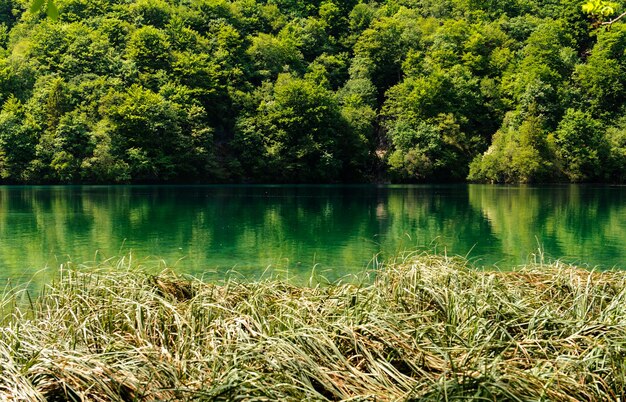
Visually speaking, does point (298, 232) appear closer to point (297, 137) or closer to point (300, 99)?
point (297, 137)

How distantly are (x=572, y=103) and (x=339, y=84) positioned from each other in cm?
2691

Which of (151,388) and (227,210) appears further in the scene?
(227,210)

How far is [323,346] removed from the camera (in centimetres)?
390

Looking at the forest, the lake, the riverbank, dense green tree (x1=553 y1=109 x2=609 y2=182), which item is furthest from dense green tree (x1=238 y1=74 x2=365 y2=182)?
the riverbank

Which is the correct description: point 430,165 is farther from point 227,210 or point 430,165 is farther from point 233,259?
point 233,259

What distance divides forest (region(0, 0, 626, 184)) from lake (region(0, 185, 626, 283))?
20.2m

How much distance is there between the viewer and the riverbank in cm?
330

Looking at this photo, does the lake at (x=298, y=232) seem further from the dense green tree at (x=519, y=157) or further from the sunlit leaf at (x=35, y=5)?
the dense green tree at (x=519, y=157)

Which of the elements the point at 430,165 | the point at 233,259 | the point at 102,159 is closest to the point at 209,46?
the point at 102,159

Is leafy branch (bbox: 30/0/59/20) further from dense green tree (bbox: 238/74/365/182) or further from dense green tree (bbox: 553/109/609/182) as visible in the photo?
dense green tree (bbox: 553/109/609/182)

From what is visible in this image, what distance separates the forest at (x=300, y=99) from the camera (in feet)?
171

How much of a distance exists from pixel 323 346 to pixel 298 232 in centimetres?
1527

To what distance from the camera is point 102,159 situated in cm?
4891

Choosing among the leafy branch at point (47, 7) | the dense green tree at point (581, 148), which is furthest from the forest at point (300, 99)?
the leafy branch at point (47, 7)
